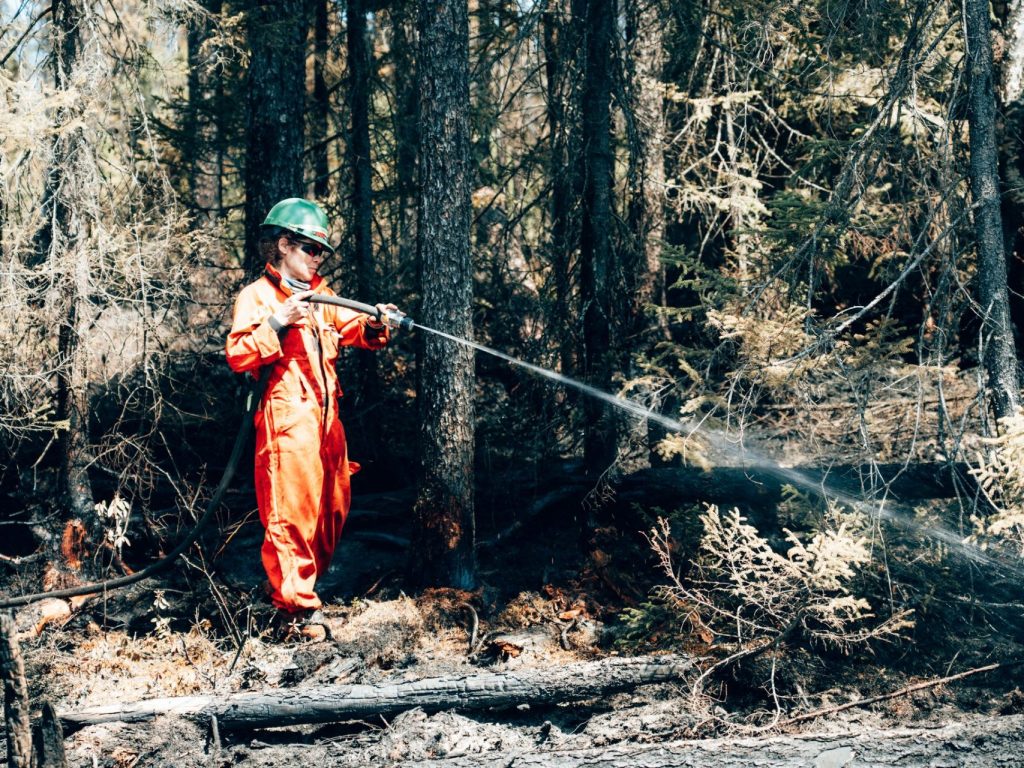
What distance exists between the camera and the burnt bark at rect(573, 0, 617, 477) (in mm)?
8172

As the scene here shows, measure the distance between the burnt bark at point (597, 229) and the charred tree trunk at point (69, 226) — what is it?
403cm

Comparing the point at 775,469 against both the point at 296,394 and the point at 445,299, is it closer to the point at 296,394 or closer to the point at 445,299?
the point at 445,299

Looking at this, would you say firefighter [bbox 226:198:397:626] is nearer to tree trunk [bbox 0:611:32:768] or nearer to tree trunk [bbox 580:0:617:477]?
tree trunk [bbox 0:611:32:768]

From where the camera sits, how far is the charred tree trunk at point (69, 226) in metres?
7.36

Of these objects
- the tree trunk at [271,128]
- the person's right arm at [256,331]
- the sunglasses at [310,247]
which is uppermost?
the tree trunk at [271,128]

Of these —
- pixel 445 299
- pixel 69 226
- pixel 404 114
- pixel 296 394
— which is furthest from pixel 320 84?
pixel 296 394

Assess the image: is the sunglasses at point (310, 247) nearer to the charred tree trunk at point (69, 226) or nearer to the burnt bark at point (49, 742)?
the charred tree trunk at point (69, 226)

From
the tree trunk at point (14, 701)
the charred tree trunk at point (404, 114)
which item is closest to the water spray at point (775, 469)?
the tree trunk at point (14, 701)

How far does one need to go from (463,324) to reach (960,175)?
3.64 m

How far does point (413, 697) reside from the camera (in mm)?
5812

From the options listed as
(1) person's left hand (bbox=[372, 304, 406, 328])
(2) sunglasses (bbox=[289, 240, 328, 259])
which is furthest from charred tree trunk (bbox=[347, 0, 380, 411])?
(1) person's left hand (bbox=[372, 304, 406, 328])

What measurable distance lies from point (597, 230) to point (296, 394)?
10.7 ft

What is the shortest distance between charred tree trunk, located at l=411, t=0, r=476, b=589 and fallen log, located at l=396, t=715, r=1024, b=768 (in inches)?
95.7

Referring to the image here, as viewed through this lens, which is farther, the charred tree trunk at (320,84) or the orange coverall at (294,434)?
the charred tree trunk at (320,84)
